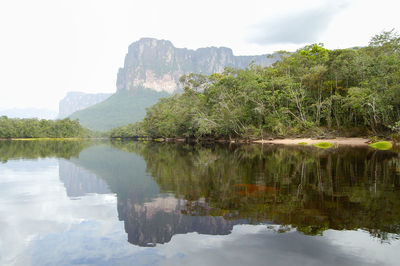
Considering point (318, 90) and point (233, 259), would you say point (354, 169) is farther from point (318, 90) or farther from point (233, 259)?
point (318, 90)

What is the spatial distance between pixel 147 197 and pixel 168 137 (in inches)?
2992

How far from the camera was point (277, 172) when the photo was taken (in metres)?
13.0

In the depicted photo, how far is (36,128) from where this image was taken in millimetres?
105688

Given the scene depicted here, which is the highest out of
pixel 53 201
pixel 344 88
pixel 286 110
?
pixel 344 88

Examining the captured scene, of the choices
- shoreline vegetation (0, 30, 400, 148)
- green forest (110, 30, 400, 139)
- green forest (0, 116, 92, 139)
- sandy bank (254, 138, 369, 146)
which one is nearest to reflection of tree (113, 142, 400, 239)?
shoreline vegetation (0, 30, 400, 148)

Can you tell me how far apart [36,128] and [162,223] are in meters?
118

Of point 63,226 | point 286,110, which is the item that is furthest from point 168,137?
point 63,226

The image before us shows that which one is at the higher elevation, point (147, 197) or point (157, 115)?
point (157, 115)

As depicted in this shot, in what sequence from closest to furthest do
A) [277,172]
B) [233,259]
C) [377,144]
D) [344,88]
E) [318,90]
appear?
1. [233,259]
2. [277,172]
3. [377,144]
4. [344,88]
5. [318,90]

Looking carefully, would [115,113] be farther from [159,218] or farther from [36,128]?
[159,218]

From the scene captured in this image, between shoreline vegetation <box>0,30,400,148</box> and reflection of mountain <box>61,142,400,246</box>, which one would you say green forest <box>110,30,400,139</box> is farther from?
reflection of mountain <box>61,142,400,246</box>

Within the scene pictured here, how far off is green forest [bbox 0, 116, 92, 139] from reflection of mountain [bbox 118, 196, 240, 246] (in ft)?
375

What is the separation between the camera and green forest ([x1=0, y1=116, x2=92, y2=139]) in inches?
3964

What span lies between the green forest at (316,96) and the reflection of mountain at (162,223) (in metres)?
28.0
